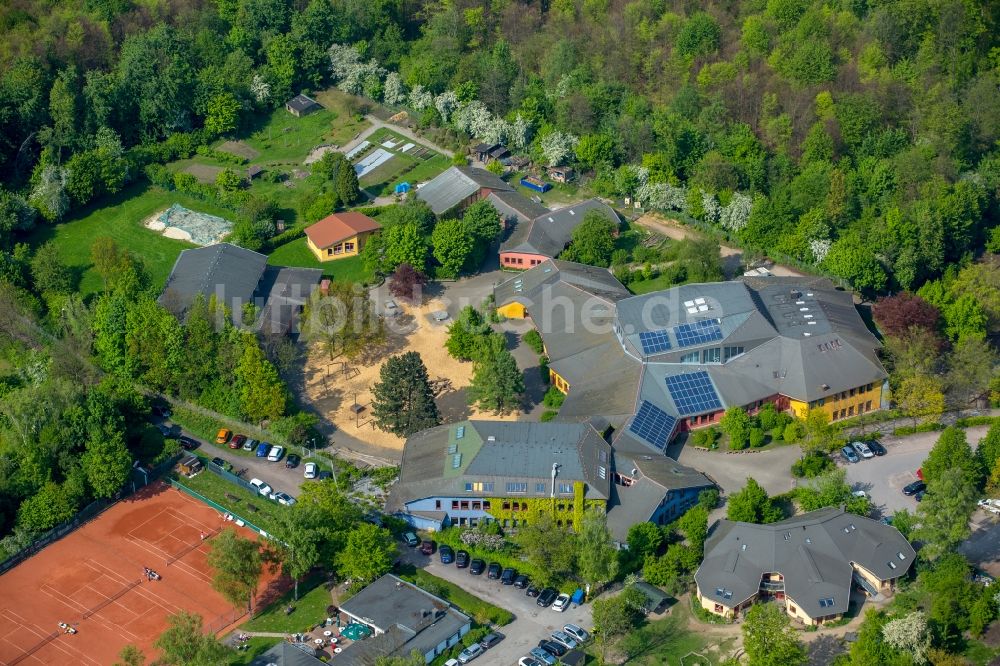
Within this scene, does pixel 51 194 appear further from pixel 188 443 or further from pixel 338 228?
pixel 188 443

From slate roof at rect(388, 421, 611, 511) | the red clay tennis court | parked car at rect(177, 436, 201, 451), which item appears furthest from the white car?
slate roof at rect(388, 421, 611, 511)

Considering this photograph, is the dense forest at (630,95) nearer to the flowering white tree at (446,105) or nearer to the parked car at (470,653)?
the flowering white tree at (446,105)

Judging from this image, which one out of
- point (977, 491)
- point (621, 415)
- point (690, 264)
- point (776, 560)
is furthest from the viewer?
point (690, 264)

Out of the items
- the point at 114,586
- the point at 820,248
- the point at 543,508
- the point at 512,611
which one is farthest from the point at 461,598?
the point at 820,248

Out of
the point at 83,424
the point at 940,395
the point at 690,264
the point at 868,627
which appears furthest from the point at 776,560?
the point at 83,424

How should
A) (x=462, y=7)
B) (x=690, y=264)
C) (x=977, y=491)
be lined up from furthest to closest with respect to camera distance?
1. (x=462, y=7)
2. (x=690, y=264)
3. (x=977, y=491)

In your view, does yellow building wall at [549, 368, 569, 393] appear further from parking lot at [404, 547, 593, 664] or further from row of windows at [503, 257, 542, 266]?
parking lot at [404, 547, 593, 664]

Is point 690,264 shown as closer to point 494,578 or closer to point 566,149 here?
point 566,149
